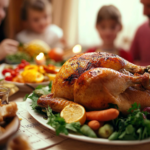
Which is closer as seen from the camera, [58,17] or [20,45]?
[20,45]

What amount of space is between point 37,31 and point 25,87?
2.24 metres

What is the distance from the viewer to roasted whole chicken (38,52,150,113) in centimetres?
91

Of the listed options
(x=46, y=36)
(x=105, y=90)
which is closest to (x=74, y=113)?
(x=105, y=90)

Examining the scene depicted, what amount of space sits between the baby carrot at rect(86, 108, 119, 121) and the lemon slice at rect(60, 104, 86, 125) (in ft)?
0.15

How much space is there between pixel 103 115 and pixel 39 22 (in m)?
2.76

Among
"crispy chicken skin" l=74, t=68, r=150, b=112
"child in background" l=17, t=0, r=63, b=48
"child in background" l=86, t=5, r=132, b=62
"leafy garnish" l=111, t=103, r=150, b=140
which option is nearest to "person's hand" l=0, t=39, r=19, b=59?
"child in background" l=17, t=0, r=63, b=48

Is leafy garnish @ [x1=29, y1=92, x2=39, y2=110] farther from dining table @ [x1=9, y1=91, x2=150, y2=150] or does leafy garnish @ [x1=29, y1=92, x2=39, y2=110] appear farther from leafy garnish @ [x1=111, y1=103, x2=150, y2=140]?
leafy garnish @ [x1=111, y1=103, x2=150, y2=140]

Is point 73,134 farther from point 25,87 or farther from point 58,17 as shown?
point 58,17

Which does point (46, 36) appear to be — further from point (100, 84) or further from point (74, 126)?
point (74, 126)

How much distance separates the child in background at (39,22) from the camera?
312 centimetres

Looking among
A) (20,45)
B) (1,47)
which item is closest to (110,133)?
(1,47)

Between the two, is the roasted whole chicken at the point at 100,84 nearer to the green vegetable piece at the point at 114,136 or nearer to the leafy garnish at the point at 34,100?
the leafy garnish at the point at 34,100

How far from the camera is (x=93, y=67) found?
1.03m

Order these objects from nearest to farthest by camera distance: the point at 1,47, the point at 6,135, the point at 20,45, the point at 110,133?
the point at 6,135 < the point at 110,133 < the point at 1,47 < the point at 20,45
